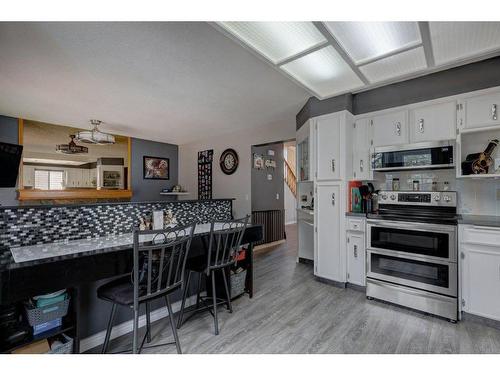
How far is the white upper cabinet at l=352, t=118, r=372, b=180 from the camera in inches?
120

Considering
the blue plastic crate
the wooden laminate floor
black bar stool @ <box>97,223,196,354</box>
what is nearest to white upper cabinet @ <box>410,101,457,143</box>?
the wooden laminate floor

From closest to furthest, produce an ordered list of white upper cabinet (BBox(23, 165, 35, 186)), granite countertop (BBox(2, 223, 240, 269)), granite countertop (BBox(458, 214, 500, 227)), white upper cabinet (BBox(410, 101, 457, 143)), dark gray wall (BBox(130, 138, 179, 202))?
1. granite countertop (BBox(2, 223, 240, 269))
2. granite countertop (BBox(458, 214, 500, 227))
3. white upper cabinet (BBox(410, 101, 457, 143))
4. white upper cabinet (BBox(23, 165, 35, 186))
5. dark gray wall (BBox(130, 138, 179, 202))

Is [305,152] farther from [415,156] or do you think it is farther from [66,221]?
[66,221]

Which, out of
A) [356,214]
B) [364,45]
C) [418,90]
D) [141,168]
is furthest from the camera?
[141,168]

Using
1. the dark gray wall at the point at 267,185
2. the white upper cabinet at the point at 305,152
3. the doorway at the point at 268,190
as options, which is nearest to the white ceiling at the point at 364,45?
the white upper cabinet at the point at 305,152

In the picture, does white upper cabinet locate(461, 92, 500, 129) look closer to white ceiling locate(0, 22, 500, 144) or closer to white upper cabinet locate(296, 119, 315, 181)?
white ceiling locate(0, 22, 500, 144)

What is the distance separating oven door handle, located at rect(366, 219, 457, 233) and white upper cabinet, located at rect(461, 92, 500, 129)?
1.00 meters

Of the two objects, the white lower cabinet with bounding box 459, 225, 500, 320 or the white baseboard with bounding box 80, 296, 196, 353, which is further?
the white lower cabinet with bounding box 459, 225, 500, 320

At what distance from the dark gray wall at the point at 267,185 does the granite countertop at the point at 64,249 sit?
3.26 m

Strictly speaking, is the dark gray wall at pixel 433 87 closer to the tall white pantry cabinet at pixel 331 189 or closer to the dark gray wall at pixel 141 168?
the tall white pantry cabinet at pixel 331 189

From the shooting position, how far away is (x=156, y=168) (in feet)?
20.4

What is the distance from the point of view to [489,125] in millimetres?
2281

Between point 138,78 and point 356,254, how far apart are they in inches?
126

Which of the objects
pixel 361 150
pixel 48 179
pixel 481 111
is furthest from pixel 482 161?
pixel 48 179
